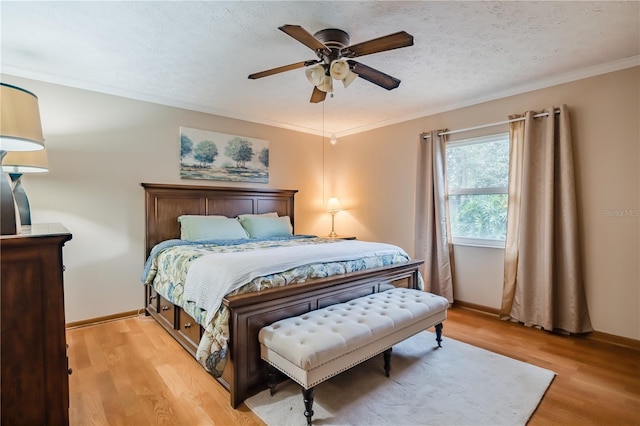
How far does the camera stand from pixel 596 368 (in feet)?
7.93

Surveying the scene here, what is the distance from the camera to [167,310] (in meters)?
3.06

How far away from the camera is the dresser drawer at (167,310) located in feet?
9.54

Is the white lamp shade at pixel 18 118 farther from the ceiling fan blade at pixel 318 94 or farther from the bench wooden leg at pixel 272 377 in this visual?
Result: the ceiling fan blade at pixel 318 94

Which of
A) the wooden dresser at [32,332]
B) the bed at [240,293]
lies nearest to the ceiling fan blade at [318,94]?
the bed at [240,293]

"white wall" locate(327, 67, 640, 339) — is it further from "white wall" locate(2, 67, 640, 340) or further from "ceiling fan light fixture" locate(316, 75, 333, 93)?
"ceiling fan light fixture" locate(316, 75, 333, 93)

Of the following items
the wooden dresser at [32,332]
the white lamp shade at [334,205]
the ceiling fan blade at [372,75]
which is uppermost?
the ceiling fan blade at [372,75]

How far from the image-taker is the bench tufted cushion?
177cm

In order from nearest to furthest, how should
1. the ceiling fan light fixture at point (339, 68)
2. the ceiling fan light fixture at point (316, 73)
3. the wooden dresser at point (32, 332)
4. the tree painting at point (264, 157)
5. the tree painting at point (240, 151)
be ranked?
the wooden dresser at point (32, 332), the ceiling fan light fixture at point (339, 68), the ceiling fan light fixture at point (316, 73), the tree painting at point (240, 151), the tree painting at point (264, 157)

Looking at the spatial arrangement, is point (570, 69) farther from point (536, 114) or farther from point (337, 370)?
point (337, 370)

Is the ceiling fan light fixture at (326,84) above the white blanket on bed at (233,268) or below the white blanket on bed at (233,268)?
above

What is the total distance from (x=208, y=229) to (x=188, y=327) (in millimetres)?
1266

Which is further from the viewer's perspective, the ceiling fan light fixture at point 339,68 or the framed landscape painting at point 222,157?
the framed landscape painting at point 222,157

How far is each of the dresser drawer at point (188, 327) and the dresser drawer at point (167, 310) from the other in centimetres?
14

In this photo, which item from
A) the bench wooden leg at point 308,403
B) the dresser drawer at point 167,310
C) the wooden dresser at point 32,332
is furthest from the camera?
the dresser drawer at point 167,310
